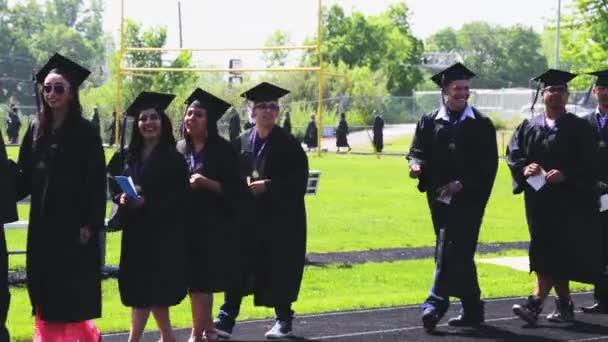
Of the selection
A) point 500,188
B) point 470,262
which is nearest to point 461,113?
point 470,262

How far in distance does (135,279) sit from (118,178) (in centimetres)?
67

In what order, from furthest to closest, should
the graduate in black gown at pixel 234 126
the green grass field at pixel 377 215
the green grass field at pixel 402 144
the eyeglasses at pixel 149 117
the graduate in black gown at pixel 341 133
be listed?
1. the green grass field at pixel 402 144
2. the graduate in black gown at pixel 341 133
3. the graduate in black gown at pixel 234 126
4. the green grass field at pixel 377 215
5. the eyeglasses at pixel 149 117

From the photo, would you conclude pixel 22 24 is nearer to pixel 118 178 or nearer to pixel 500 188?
pixel 500 188

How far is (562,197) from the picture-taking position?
11.3 meters

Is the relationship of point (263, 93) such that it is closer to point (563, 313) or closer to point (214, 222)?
point (214, 222)

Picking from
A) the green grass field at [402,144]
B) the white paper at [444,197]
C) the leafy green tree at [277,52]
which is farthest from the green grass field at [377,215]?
the leafy green tree at [277,52]

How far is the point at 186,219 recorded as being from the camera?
9.50 m

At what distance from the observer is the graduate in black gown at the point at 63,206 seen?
28.1ft

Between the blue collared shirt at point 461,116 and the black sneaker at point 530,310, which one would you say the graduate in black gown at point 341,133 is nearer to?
the black sneaker at point 530,310

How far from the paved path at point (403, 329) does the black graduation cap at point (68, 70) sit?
7.62 feet

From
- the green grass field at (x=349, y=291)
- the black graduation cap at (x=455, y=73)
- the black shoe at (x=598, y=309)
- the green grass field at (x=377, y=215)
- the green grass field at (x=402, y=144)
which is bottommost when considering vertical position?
the green grass field at (x=402, y=144)

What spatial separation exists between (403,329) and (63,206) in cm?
347

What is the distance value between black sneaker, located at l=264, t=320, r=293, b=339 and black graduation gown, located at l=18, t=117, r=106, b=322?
83.0 inches

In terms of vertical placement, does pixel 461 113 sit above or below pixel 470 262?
above
